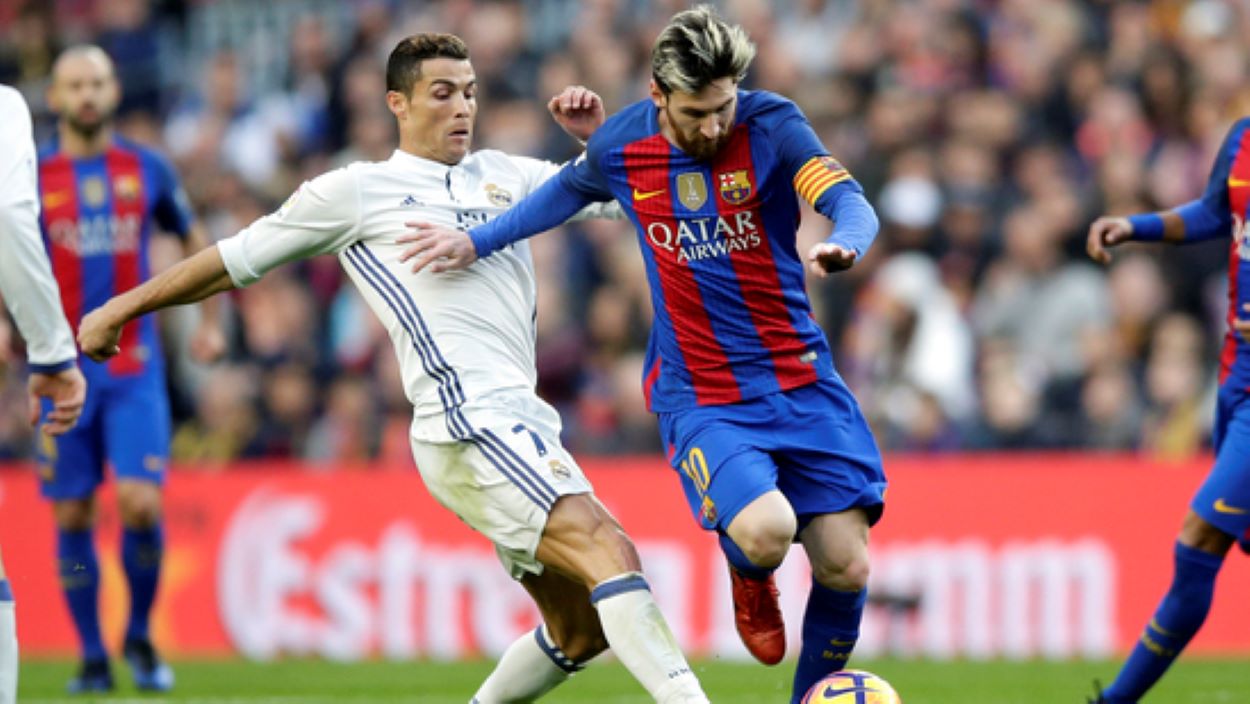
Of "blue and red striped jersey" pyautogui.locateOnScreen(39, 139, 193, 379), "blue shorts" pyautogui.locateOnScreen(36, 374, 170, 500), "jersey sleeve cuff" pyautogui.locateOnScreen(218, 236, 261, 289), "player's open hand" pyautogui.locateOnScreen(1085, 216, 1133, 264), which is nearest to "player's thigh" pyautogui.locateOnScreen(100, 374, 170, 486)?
"blue shorts" pyautogui.locateOnScreen(36, 374, 170, 500)

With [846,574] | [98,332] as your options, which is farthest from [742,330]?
[98,332]

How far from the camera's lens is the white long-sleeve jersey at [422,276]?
7066mm

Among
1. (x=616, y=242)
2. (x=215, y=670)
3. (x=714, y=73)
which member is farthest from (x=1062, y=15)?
(x=714, y=73)

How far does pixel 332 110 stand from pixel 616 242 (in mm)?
3516

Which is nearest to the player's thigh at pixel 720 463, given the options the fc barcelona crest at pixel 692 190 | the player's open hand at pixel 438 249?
the fc barcelona crest at pixel 692 190

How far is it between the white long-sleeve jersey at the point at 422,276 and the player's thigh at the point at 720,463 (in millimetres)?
623

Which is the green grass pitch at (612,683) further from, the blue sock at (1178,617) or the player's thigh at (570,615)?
the player's thigh at (570,615)

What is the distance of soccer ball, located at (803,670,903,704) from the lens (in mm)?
6660

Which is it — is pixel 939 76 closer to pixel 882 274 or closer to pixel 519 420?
pixel 882 274

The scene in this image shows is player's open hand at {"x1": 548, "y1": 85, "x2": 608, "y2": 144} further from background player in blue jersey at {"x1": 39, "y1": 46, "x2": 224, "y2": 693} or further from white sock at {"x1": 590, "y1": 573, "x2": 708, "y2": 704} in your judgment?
background player in blue jersey at {"x1": 39, "y1": 46, "x2": 224, "y2": 693}

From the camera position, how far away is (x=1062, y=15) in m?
15.1

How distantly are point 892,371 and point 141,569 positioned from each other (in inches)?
210

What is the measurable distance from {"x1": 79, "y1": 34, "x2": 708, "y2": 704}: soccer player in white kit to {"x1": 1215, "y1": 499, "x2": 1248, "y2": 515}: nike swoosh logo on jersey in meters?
2.36

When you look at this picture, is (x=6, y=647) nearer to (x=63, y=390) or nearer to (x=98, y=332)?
(x=63, y=390)
